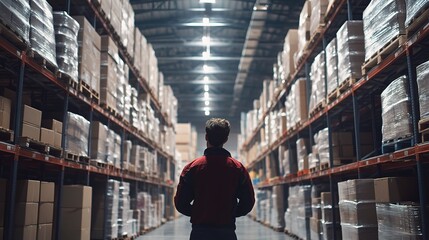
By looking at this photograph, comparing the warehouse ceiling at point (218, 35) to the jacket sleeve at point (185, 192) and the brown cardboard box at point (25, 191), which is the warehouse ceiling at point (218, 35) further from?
the jacket sleeve at point (185, 192)

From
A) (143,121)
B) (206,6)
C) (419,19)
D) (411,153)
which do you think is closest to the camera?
(419,19)

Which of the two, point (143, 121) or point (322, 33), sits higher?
point (322, 33)

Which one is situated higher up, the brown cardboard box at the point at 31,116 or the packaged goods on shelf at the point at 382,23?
the packaged goods on shelf at the point at 382,23

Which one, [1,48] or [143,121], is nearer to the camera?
[1,48]

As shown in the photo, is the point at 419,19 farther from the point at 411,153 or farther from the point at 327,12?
the point at 327,12

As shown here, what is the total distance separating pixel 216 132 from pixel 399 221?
2280mm

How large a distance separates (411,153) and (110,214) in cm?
491

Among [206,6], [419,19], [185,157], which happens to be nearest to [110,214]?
[419,19]

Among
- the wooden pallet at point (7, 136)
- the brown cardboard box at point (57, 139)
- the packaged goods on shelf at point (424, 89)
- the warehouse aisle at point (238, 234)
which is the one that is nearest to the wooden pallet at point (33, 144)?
the wooden pallet at point (7, 136)

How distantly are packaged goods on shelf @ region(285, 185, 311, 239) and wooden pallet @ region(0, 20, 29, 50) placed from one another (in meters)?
5.67

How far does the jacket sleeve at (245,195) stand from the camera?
9.64 ft

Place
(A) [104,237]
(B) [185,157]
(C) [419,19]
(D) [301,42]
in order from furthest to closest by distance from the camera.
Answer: (B) [185,157] < (D) [301,42] < (A) [104,237] < (C) [419,19]

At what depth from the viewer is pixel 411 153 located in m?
4.01

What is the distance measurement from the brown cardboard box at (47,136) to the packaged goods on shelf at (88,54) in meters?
1.00
